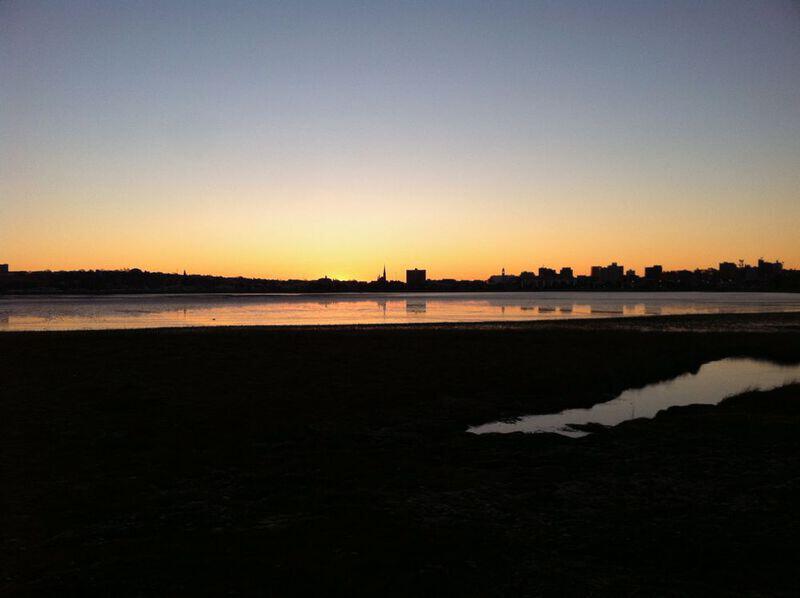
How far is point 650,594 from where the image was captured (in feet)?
24.7

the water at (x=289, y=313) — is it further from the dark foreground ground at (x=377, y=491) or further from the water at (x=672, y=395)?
the dark foreground ground at (x=377, y=491)

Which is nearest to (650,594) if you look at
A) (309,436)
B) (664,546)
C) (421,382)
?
(664,546)

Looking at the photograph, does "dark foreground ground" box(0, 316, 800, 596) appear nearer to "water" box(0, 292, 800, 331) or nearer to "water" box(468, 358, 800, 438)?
"water" box(468, 358, 800, 438)

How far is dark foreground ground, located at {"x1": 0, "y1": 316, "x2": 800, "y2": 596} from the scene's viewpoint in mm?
8102

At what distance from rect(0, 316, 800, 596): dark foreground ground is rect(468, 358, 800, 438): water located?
93 centimetres

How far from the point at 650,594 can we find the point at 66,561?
7.69 m

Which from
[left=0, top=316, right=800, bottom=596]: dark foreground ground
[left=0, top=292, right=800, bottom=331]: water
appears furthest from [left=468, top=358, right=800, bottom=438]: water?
[left=0, top=292, right=800, bottom=331]: water

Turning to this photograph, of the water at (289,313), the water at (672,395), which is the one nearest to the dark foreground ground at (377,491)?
the water at (672,395)

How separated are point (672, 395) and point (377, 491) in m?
17.2

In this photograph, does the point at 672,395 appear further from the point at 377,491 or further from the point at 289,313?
the point at 289,313

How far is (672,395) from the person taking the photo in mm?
24641

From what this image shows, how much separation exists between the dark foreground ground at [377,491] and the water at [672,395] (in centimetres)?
93

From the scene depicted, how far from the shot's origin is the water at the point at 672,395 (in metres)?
18.5

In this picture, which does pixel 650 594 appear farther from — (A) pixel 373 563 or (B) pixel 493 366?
(B) pixel 493 366
